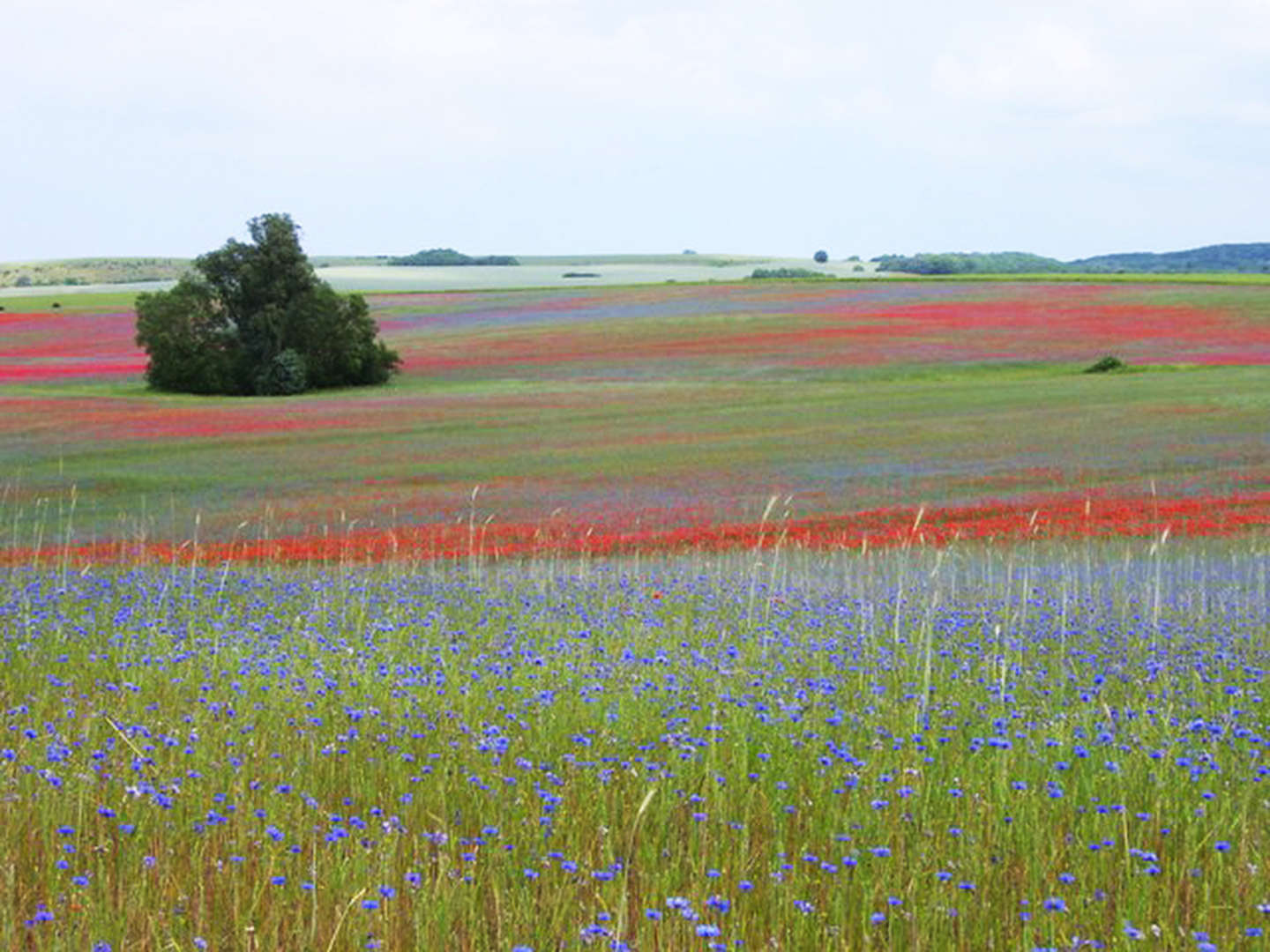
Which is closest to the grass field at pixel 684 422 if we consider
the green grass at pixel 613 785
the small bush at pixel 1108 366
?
the small bush at pixel 1108 366

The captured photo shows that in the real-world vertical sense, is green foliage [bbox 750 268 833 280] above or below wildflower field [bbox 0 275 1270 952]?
above

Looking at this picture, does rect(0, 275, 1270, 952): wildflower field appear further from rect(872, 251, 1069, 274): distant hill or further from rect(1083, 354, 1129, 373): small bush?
rect(872, 251, 1069, 274): distant hill

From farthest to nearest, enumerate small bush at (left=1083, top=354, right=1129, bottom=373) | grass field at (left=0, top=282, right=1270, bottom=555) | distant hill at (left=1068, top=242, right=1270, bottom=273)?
distant hill at (left=1068, top=242, right=1270, bottom=273) → small bush at (left=1083, top=354, right=1129, bottom=373) → grass field at (left=0, top=282, right=1270, bottom=555)

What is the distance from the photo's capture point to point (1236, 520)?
22.6m

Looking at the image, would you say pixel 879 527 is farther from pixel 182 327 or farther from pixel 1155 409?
pixel 182 327

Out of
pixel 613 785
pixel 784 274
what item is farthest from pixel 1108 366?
pixel 784 274

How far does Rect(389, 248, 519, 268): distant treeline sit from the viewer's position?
172 meters

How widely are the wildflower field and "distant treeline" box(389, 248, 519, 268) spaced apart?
14541 cm

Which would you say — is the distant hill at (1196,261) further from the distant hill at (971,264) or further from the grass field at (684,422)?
the grass field at (684,422)

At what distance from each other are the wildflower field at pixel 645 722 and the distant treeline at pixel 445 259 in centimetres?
14541

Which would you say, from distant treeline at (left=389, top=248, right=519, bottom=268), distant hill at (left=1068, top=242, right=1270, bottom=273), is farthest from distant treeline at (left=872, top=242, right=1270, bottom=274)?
distant treeline at (left=389, top=248, right=519, bottom=268)

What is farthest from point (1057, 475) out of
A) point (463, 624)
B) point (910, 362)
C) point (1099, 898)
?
point (910, 362)

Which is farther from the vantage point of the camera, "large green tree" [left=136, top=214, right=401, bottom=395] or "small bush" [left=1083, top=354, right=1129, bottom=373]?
"large green tree" [left=136, top=214, right=401, bottom=395]

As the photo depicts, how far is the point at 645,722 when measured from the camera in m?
7.81
